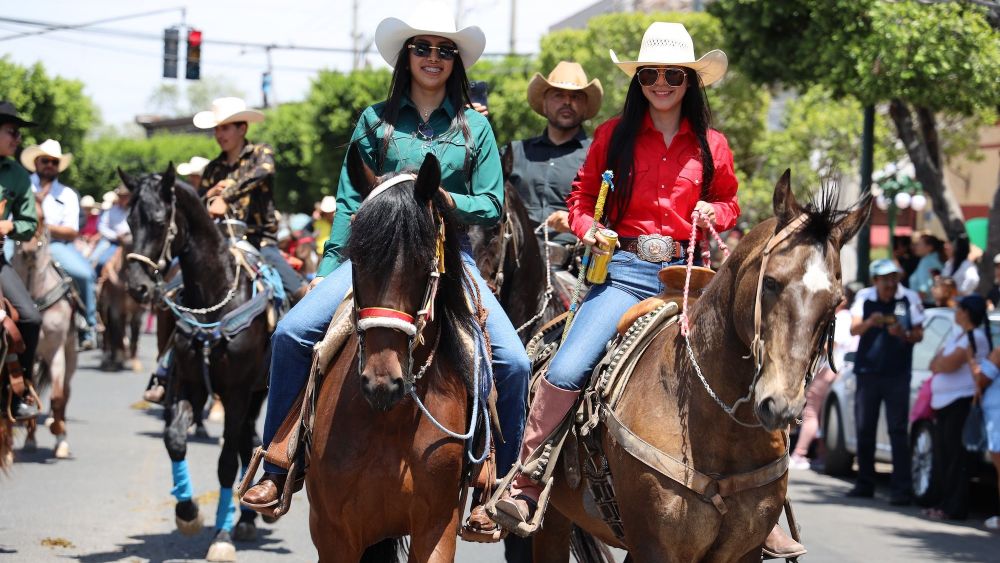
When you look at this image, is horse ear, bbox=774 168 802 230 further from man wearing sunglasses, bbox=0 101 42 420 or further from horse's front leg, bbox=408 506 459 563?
man wearing sunglasses, bbox=0 101 42 420

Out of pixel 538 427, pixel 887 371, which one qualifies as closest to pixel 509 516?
pixel 538 427

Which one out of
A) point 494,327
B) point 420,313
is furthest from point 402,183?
point 494,327

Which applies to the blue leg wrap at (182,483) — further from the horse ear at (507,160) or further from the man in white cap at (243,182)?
the horse ear at (507,160)

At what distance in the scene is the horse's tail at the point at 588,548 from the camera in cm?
757

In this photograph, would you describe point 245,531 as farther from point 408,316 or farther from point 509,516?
point 408,316

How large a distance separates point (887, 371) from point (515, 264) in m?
6.08

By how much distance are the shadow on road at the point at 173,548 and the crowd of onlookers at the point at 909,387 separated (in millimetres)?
5210

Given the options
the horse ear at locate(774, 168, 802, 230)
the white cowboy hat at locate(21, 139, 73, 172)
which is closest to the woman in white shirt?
the horse ear at locate(774, 168, 802, 230)

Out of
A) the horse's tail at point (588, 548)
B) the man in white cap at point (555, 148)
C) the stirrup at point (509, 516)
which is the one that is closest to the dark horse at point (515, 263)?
the man in white cap at point (555, 148)

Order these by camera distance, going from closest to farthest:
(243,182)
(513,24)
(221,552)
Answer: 1. (221,552)
2. (243,182)
3. (513,24)

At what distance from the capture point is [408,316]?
206 inches

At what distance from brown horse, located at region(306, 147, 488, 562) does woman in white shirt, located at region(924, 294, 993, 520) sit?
8.08 meters

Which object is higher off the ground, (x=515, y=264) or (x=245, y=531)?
(x=515, y=264)

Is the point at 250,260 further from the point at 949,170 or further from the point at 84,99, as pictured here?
the point at 84,99
